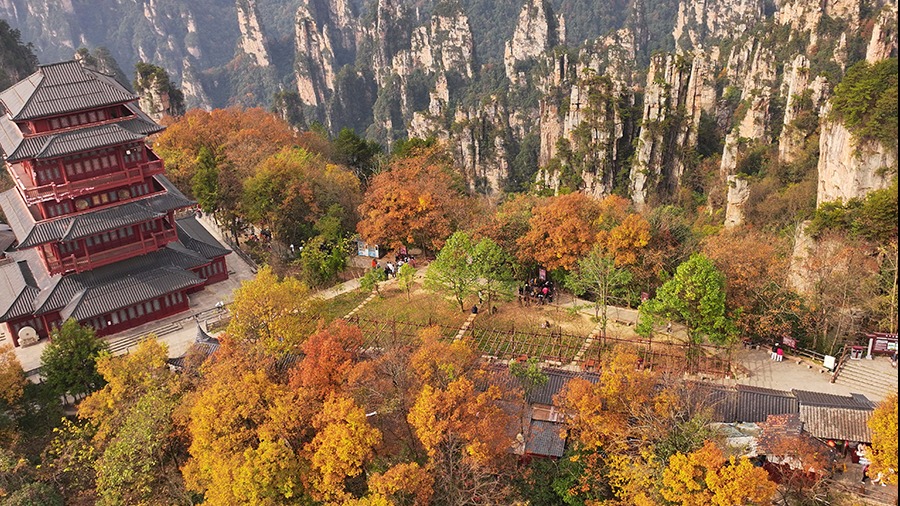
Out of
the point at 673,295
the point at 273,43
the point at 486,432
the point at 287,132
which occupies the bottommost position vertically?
the point at 486,432

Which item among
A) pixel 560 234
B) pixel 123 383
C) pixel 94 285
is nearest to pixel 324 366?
pixel 123 383

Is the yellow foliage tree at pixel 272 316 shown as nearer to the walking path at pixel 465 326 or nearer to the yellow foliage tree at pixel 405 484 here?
the walking path at pixel 465 326

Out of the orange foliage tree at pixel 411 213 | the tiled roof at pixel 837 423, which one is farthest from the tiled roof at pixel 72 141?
the tiled roof at pixel 837 423

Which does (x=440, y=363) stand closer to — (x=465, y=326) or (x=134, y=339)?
(x=465, y=326)

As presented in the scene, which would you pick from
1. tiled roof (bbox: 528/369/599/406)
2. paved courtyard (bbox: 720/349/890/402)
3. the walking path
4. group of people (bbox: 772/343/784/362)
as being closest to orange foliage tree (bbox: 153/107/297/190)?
the walking path

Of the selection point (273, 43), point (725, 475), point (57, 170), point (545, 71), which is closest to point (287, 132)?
point (57, 170)

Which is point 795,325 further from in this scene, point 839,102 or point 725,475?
point 839,102

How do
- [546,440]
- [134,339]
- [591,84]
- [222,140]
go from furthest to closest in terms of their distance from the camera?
[591,84], [222,140], [134,339], [546,440]
